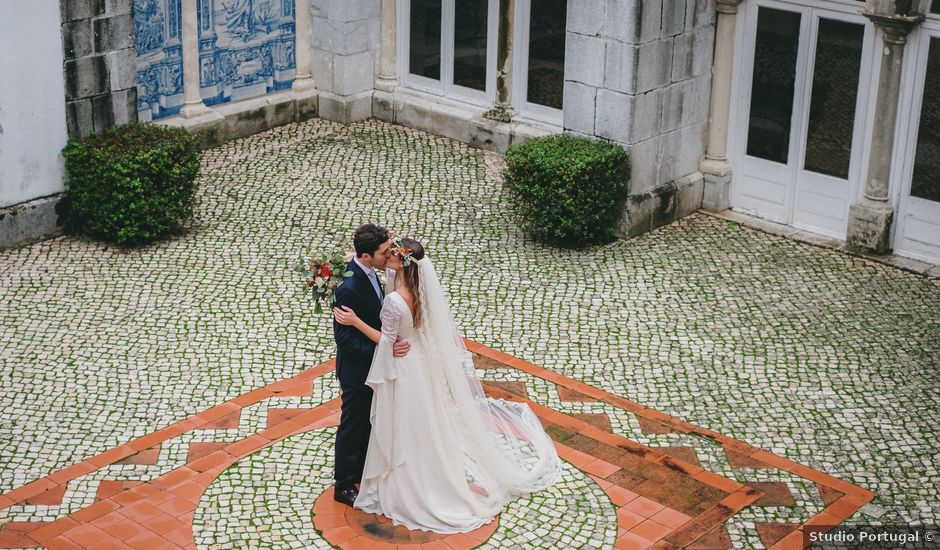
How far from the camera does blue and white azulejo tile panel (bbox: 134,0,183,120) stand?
14.6 m

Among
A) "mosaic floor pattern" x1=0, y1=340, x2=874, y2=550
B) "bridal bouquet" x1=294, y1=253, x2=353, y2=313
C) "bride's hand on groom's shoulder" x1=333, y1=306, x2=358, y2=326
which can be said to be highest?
"bridal bouquet" x1=294, y1=253, x2=353, y2=313

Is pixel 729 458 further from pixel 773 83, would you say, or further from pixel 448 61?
pixel 448 61

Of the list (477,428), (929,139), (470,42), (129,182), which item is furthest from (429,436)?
(470,42)

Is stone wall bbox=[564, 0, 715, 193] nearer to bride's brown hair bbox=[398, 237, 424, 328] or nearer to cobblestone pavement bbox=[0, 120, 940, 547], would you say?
cobblestone pavement bbox=[0, 120, 940, 547]

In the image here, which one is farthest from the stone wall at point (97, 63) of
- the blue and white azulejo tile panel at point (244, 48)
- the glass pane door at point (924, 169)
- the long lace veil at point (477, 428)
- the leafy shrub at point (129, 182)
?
the glass pane door at point (924, 169)

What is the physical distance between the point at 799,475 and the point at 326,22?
9336 mm

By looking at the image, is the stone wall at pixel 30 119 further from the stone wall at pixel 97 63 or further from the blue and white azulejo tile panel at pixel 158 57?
the blue and white azulejo tile panel at pixel 158 57

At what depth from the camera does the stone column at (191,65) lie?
14.9 meters

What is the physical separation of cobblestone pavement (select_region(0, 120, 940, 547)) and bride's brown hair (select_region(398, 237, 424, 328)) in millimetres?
1742

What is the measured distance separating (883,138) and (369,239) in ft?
21.5

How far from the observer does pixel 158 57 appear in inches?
583

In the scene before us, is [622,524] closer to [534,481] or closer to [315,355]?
[534,481]

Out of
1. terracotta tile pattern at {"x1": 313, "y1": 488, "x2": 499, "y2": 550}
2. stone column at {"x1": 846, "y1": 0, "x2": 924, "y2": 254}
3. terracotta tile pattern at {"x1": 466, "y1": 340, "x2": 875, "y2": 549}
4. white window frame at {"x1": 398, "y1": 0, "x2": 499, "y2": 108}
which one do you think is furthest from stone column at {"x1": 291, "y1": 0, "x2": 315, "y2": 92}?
terracotta tile pattern at {"x1": 313, "y1": 488, "x2": 499, "y2": 550}

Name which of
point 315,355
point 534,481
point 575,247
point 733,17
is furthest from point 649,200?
point 534,481
